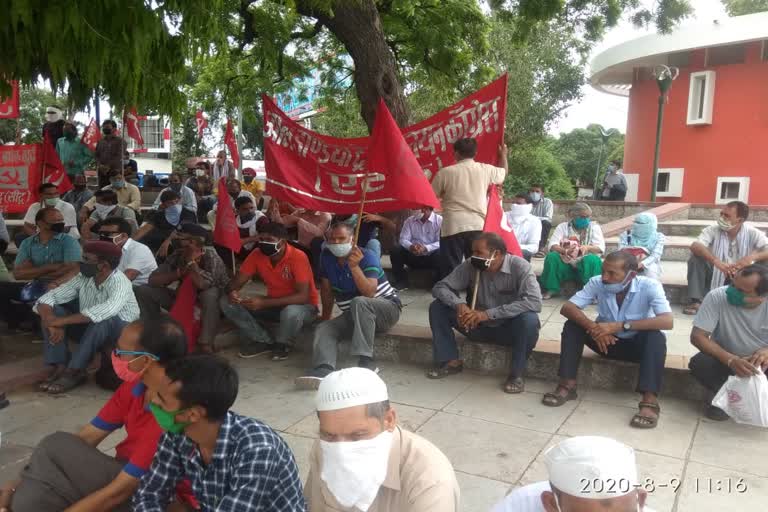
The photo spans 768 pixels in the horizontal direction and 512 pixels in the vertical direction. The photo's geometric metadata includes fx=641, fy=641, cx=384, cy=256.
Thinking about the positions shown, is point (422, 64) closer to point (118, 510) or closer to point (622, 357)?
point (622, 357)

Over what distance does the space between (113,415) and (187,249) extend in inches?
120

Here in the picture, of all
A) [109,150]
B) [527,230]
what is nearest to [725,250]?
[527,230]

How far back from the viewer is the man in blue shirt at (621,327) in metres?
4.59

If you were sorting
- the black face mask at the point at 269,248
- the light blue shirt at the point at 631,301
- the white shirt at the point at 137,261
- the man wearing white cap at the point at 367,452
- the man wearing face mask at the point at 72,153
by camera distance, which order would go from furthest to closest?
the man wearing face mask at the point at 72,153 < the white shirt at the point at 137,261 < the black face mask at the point at 269,248 < the light blue shirt at the point at 631,301 < the man wearing white cap at the point at 367,452

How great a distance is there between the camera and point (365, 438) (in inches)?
87.6

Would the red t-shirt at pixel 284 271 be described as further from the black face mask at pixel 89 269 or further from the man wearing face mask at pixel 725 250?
the man wearing face mask at pixel 725 250

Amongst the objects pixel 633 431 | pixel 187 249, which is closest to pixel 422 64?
pixel 187 249

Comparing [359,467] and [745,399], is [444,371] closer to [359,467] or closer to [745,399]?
[745,399]

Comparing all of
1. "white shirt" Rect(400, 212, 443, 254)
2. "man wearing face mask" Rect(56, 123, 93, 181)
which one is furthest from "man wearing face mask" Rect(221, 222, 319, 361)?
"man wearing face mask" Rect(56, 123, 93, 181)

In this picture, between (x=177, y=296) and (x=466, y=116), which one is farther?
(x=466, y=116)

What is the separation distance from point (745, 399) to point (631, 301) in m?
1.00

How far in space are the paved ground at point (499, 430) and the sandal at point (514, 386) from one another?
2.6 inches

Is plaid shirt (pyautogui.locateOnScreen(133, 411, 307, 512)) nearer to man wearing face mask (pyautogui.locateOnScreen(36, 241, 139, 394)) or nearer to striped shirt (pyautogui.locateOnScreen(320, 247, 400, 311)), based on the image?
man wearing face mask (pyautogui.locateOnScreen(36, 241, 139, 394))

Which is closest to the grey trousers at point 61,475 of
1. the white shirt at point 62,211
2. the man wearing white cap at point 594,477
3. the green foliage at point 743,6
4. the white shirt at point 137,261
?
the man wearing white cap at point 594,477
